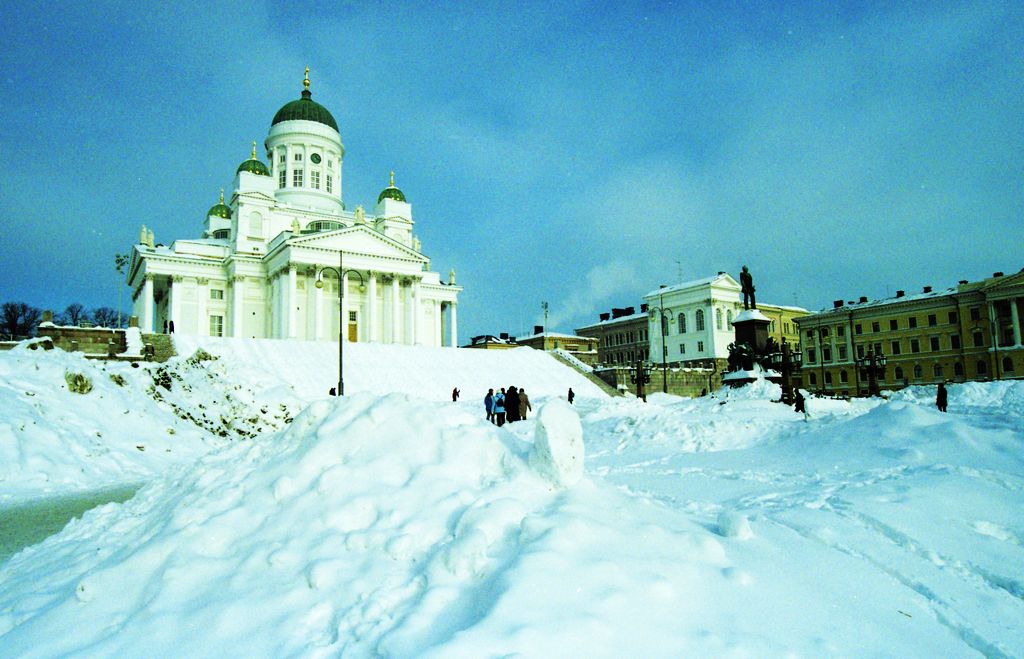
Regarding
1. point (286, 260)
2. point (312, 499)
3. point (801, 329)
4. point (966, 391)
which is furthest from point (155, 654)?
point (801, 329)

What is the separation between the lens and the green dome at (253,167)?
5775cm

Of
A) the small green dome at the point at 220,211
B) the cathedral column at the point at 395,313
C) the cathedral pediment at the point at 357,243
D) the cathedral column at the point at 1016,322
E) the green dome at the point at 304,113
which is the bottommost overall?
the cathedral column at the point at 1016,322

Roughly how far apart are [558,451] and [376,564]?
1886 millimetres

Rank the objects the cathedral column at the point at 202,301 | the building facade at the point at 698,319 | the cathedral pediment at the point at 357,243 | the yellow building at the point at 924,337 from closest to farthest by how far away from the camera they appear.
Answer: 1. the cathedral pediment at the point at 357,243
2. the cathedral column at the point at 202,301
3. the yellow building at the point at 924,337
4. the building facade at the point at 698,319

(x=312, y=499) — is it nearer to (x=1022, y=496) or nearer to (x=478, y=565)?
(x=478, y=565)

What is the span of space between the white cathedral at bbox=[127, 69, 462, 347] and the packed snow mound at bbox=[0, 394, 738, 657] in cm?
4362

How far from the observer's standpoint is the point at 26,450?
1452 centimetres

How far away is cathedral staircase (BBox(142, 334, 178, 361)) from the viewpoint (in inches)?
1259

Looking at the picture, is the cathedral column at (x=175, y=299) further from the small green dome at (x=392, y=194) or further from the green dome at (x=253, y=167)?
the small green dome at (x=392, y=194)

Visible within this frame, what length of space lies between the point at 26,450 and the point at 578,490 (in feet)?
48.0

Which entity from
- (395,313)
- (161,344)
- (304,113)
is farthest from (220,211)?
(161,344)

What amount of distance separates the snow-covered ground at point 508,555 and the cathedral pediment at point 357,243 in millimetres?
44852

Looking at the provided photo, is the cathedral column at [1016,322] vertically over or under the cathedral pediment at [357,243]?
under

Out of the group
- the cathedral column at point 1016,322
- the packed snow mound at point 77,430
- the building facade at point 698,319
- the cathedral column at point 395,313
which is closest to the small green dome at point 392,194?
the cathedral column at point 395,313
